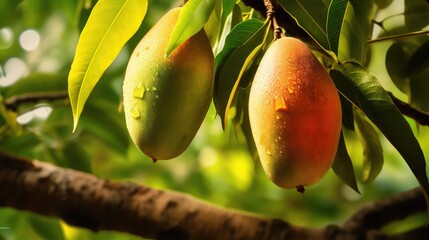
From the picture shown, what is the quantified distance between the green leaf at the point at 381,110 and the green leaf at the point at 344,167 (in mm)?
99

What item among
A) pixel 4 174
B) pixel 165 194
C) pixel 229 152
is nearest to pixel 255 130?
pixel 165 194

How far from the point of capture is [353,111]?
920 millimetres

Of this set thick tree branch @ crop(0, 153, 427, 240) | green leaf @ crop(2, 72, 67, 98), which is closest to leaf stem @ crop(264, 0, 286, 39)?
thick tree branch @ crop(0, 153, 427, 240)

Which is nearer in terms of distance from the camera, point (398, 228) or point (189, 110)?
point (189, 110)

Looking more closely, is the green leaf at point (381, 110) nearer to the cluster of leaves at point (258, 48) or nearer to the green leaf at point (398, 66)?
the cluster of leaves at point (258, 48)

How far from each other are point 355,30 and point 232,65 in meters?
0.13

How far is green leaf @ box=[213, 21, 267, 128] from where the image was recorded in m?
0.73

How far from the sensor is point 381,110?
667 millimetres

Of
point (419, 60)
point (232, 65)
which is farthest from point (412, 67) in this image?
point (232, 65)

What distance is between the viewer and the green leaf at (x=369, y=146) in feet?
3.00

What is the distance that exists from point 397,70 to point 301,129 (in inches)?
17.4

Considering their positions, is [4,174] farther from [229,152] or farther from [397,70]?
[229,152]

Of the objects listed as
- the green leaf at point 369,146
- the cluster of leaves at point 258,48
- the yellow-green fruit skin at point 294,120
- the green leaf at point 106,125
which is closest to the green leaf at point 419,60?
the green leaf at point 369,146

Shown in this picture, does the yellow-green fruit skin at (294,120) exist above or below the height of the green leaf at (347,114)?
above
